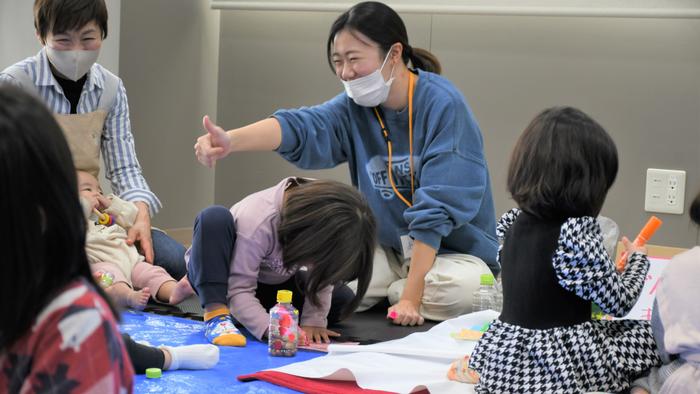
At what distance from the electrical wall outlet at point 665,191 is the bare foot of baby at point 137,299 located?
1.88 metres

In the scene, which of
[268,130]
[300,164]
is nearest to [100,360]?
[268,130]

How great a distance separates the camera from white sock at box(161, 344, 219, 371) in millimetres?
1837

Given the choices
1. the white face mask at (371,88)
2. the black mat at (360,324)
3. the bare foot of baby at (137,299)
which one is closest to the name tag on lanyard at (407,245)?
the black mat at (360,324)

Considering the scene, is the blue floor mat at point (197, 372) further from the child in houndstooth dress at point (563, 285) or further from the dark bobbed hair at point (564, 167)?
the dark bobbed hair at point (564, 167)

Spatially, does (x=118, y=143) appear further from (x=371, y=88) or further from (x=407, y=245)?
(x=407, y=245)

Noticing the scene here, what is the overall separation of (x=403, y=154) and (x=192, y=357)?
106 cm

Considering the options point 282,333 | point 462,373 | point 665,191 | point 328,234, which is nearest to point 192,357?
point 282,333

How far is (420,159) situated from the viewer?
2605 millimetres

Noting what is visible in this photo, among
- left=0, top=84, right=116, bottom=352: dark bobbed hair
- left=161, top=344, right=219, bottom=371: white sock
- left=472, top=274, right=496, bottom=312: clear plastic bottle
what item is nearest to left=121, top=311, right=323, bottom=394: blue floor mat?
left=161, top=344, right=219, bottom=371: white sock

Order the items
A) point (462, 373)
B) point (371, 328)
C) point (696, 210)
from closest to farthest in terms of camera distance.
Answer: point (696, 210) → point (462, 373) → point (371, 328)

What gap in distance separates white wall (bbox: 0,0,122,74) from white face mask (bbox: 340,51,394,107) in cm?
124

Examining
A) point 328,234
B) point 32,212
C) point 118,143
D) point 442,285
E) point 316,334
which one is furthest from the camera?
point 118,143

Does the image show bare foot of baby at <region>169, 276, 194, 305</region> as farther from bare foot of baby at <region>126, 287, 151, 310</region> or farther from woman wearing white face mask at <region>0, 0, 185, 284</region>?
woman wearing white face mask at <region>0, 0, 185, 284</region>

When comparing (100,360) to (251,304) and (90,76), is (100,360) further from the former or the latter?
(90,76)
